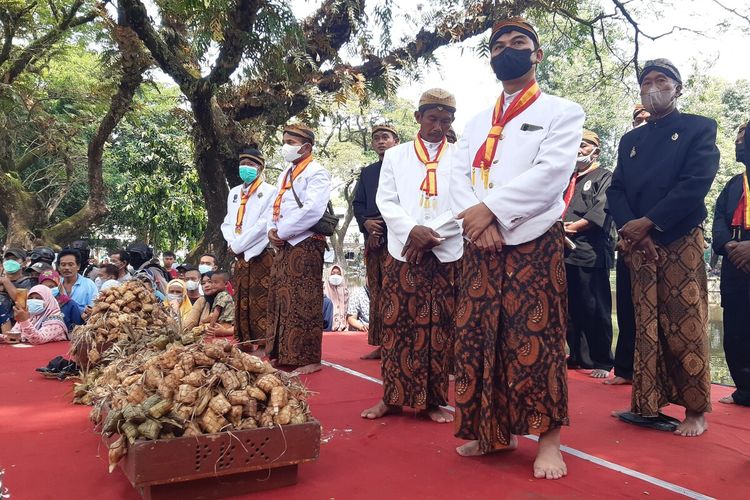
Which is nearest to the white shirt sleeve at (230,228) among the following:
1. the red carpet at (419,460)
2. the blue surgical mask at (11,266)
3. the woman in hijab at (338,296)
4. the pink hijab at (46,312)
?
the pink hijab at (46,312)

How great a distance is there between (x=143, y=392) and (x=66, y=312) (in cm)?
502

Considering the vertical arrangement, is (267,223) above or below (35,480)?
above

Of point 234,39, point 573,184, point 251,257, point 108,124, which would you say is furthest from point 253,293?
point 108,124

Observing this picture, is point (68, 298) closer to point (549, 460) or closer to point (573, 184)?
point (573, 184)

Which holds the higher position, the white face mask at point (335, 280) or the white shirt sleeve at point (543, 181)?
the white shirt sleeve at point (543, 181)

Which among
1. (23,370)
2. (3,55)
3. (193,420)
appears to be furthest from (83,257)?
(193,420)

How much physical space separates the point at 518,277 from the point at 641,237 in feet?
3.50

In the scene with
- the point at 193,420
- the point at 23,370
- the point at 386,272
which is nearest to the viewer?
the point at 193,420

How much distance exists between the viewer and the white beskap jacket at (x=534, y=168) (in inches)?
108

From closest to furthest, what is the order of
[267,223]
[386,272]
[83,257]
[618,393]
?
[386,272] → [618,393] → [267,223] → [83,257]

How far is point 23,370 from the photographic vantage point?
511cm

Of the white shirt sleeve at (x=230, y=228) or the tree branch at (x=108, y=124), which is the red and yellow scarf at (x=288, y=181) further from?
the tree branch at (x=108, y=124)

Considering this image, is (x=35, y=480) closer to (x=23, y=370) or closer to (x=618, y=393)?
(x=23, y=370)

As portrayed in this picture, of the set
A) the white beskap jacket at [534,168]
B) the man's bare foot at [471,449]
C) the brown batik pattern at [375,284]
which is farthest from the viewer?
the brown batik pattern at [375,284]
